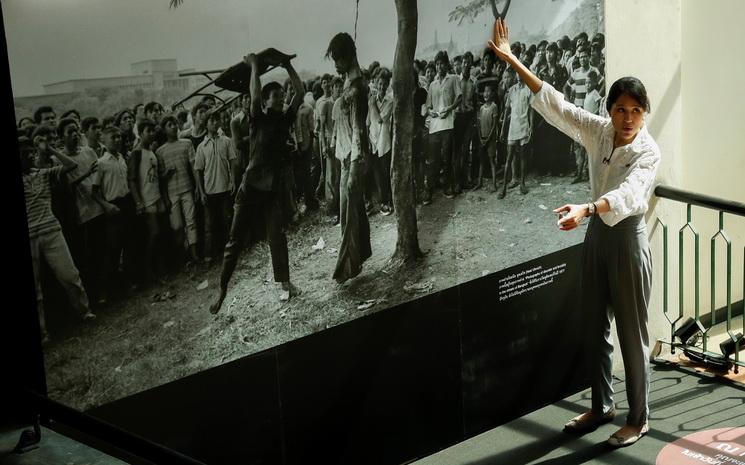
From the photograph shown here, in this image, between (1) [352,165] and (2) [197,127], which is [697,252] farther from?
(2) [197,127]

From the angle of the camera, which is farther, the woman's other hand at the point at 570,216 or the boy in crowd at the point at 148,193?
the woman's other hand at the point at 570,216

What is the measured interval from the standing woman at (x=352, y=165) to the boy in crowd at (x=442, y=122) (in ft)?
1.35

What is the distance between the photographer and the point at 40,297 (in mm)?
3588

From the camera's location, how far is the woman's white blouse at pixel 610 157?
4.71 meters

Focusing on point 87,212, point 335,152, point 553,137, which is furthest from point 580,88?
point 87,212

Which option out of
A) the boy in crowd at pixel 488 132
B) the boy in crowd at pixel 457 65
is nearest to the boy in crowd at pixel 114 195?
the boy in crowd at pixel 457 65

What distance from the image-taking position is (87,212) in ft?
12.0

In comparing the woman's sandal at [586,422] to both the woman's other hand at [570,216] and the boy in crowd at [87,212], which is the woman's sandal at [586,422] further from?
the boy in crowd at [87,212]

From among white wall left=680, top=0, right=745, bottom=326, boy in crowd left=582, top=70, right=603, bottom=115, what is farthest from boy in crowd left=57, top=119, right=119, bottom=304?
white wall left=680, top=0, right=745, bottom=326

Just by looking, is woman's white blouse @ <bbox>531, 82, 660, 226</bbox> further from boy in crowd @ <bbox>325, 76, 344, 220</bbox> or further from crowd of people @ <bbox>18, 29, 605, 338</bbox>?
boy in crowd @ <bbox>325, 76, 344, 220</bbox>

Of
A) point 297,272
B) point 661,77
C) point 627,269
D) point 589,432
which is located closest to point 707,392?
point 589,432

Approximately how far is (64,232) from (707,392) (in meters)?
3.75

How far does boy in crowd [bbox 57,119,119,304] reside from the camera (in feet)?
Result: 11.7

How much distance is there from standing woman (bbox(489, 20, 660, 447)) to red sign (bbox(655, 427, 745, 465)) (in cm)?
19
